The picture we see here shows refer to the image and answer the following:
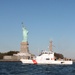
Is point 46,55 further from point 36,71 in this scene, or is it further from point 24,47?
point 24,47

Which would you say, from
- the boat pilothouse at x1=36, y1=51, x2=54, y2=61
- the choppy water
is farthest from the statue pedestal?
the choppy water

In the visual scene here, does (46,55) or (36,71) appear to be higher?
(46,55)

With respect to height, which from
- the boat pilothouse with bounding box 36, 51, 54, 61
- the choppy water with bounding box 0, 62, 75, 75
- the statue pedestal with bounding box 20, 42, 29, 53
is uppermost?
the statue pedestal with bounding box 20, 42, 29, 53

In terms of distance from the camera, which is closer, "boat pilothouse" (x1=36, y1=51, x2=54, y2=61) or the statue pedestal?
"boat pilothouse" (x1=36, y1=51, x2=54, y2=61)

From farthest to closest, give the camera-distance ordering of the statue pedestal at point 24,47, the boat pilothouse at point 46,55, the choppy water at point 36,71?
1. the statue pedestal at point 24,47
2. the boat pilothouse at point 46,55
3. the choppy water at point 36,71

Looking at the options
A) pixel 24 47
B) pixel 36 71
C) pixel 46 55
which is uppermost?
pixel 24 47

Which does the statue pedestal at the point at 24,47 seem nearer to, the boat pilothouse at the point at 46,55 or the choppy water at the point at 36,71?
the boat pilothouse at the point at 46,55

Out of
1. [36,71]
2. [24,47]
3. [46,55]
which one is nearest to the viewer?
[36,71]

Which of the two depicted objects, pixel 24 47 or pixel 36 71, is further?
pixel 24 47

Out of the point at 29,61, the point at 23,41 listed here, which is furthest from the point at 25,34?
the point at 29,61

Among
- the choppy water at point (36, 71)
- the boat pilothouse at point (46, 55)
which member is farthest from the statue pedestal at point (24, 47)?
the choppy water at point (36, 71)

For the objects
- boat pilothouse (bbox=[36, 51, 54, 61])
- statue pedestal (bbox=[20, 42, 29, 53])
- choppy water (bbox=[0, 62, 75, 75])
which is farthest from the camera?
statue pedestal (bbox=[20, 42, 29, 53])

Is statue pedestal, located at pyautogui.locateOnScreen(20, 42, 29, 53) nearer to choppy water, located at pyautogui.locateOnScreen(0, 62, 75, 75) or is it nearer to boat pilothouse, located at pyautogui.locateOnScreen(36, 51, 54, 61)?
boat pilothouse, located at pyautogui.locateOnScreen(36, 51, 54, 61)

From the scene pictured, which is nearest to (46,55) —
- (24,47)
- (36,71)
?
(36,71)
